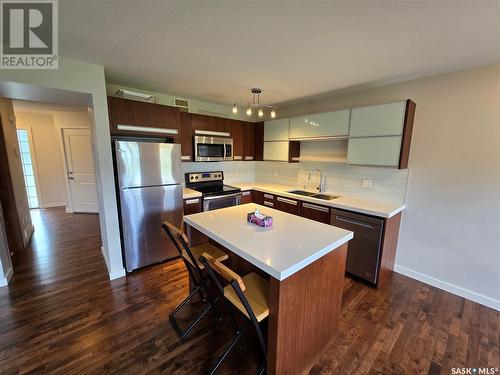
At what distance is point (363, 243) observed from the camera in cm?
243

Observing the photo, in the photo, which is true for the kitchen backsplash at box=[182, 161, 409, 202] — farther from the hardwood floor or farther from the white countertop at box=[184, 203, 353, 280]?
the white countertop at box=[184, 203, 353, 280]

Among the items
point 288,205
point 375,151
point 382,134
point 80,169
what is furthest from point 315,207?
point 80,169

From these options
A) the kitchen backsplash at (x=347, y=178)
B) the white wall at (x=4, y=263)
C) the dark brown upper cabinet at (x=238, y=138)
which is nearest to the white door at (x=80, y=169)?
the white wall at (x=4, y=263)

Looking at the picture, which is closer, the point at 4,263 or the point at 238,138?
the point at 4,263

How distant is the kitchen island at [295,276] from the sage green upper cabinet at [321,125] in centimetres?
166

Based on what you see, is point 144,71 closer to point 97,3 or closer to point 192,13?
point 97,3

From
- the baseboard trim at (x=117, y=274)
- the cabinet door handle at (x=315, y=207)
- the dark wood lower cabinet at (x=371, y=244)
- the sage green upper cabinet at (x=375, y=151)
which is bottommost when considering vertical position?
the baseboard trim at (x=117, y=274)

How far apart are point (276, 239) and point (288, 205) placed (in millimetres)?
1727

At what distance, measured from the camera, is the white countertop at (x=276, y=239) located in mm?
1221

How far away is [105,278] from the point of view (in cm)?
256

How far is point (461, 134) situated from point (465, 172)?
1.32 ft

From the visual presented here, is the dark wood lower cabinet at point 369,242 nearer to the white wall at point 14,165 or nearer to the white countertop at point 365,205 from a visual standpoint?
the white countertop at point 365,205

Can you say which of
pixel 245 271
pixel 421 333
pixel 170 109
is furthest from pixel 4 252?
pixel 421 333

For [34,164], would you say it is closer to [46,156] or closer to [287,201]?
[46,156]
